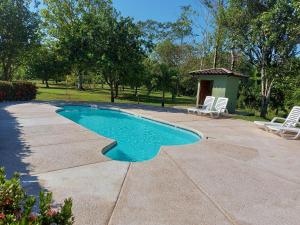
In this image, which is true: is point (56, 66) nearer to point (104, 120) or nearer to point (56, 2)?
point (56, 2)

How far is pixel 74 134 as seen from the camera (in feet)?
26.6

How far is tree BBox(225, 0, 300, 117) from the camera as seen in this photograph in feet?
45.9

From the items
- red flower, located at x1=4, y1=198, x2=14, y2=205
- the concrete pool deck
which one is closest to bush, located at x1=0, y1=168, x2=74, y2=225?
red flower, located at x1=4, y1=198, x2=14, y2=205

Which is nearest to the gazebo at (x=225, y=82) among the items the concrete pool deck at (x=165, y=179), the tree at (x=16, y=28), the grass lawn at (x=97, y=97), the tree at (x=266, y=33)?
the tree at (x=266, y=33)

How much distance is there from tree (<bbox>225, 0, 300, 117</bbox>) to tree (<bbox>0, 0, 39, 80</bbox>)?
1401cm

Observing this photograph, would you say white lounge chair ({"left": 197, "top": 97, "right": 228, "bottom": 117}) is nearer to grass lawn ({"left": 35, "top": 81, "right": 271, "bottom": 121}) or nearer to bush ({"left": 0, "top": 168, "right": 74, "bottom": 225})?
grass lawn ({"left": 35, "top": 81, "right": 271, "bottom": 121})

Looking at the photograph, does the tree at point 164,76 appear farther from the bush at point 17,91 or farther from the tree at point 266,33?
the bush at point 17,91

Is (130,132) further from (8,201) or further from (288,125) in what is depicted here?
(8,201)

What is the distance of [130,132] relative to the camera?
11.4m

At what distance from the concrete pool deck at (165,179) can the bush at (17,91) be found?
8697mm

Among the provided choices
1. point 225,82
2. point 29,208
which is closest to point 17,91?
point 225,82

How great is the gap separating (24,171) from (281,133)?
29.8 feet

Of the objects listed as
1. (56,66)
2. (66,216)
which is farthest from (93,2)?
(66,216)

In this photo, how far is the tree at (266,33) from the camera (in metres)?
14.0
